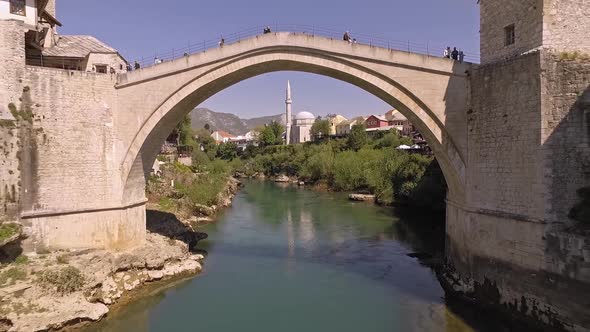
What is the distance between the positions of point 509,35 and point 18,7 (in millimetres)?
11102

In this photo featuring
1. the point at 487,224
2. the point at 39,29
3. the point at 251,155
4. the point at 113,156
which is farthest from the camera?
the point at 251,155

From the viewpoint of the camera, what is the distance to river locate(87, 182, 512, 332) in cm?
793

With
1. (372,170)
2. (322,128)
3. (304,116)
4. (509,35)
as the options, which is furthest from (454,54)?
(304,116)

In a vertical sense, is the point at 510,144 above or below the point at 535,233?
above

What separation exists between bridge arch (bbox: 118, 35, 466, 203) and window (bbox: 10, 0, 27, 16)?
2.81 m

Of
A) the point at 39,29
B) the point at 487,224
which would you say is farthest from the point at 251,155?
the point at 487,224

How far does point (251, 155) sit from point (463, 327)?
43.2 m

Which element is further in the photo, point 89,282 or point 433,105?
point 433,105

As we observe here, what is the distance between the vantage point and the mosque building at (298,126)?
5969 cm

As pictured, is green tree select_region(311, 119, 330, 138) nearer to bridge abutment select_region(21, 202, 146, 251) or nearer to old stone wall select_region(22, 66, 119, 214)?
bridge abutment select_region(21, 202, 146, 251)

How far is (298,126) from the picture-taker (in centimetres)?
6084

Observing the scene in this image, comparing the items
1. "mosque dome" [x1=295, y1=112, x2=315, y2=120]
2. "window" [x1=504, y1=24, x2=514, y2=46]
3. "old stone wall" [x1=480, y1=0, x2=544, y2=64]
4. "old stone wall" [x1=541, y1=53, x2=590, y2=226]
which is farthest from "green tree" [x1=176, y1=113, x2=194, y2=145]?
"mosque dome" [x1=295, y1=112, x2=315, y2=120]

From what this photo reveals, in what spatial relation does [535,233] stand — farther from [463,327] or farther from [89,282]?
[89,282]

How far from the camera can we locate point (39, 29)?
10734 mm
